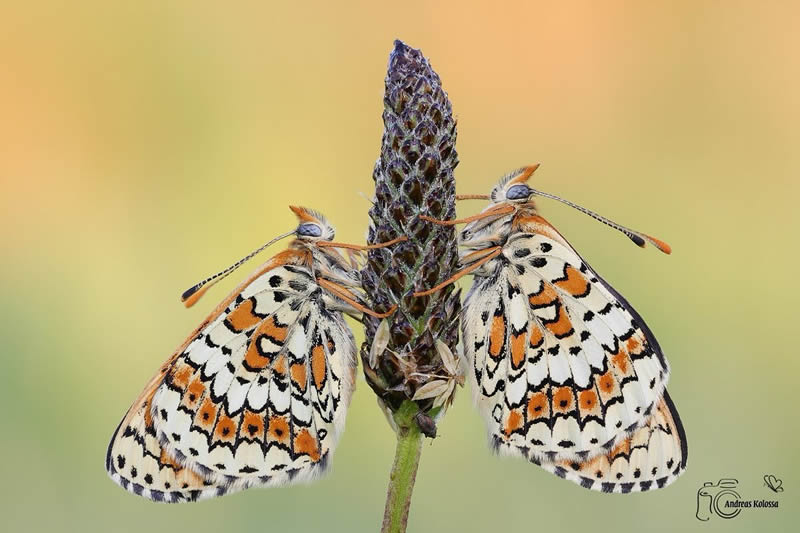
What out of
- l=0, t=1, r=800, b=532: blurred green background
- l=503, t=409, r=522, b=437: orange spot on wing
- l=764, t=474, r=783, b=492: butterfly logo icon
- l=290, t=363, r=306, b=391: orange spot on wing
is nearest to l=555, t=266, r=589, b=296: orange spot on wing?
l=503, t=409, r=522, b=437: orange spot on wing

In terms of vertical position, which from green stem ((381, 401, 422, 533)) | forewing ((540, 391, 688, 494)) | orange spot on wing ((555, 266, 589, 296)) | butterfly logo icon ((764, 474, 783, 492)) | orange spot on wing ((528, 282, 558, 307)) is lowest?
green stem ((381, 401, 422, 533))

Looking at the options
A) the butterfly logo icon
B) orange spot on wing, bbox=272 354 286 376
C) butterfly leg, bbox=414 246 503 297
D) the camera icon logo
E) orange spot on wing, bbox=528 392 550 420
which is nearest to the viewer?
butterfly leg, bbox=414 246 503 297

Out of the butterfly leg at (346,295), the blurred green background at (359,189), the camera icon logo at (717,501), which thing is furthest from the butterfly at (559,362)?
the blurred green background at (359,189)

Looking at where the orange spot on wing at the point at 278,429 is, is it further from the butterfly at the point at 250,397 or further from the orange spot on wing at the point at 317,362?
the orange spot on wing at the point at 317,362

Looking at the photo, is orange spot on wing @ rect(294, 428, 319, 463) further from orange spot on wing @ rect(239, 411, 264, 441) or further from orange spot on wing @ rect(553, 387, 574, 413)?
orange spot on wing @ rect(553, 387, 574, 413)

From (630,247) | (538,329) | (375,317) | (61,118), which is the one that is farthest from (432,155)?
(61,118)

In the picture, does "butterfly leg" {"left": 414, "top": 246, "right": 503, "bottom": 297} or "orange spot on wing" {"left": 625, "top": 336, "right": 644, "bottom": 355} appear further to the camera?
"orange spot on wing" {"left": 625, "top": 336, "right": 644, "bottom": 355}

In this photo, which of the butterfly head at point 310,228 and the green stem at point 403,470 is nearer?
the green stem at point 403,470

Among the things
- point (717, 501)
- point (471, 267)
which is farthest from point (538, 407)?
point (717, 501)
